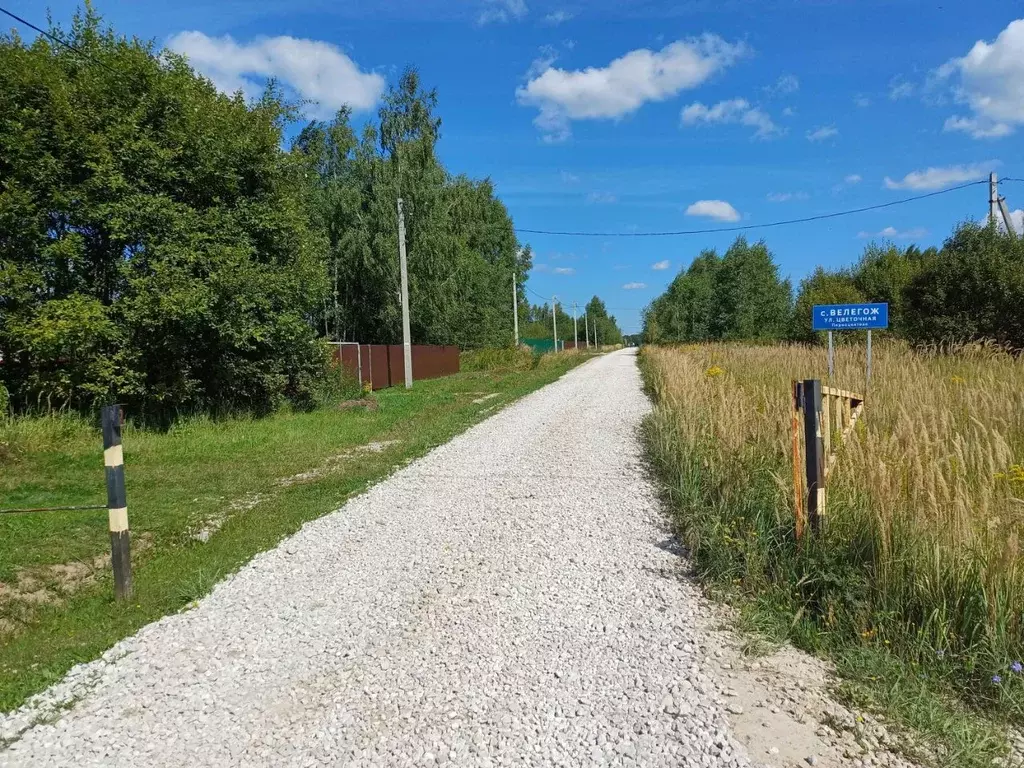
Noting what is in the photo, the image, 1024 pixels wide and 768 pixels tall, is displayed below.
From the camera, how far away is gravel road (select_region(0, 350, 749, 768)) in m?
2.79

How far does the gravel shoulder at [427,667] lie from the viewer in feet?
9.12

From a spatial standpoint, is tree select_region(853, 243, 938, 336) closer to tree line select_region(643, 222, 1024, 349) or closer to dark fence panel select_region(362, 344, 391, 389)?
tree line select_region(643, 222, 1024, 349)

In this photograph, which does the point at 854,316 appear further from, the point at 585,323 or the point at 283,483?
the point at 585,323

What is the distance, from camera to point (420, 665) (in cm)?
347

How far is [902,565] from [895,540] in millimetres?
194

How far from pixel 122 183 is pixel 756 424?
1102cm

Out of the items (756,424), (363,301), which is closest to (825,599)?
(756,424)

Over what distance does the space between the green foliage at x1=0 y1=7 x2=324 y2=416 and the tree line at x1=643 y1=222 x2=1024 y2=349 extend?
55.8ft

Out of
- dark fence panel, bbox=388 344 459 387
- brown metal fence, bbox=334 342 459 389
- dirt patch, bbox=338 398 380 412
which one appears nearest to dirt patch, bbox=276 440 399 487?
dirt patch, bbox=338 398 380 412

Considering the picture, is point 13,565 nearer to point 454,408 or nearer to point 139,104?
point 139,104

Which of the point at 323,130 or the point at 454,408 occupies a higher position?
the point at 323,130

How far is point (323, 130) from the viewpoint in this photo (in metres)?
32.9

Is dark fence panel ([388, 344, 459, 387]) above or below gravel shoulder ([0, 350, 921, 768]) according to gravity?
above

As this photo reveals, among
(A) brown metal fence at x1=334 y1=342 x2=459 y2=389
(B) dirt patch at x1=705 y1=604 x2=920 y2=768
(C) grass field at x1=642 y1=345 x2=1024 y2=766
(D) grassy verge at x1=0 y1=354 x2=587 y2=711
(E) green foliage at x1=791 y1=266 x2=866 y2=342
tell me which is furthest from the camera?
(E) green foliage at x1=791 y1=266 x2=866 y2=342
